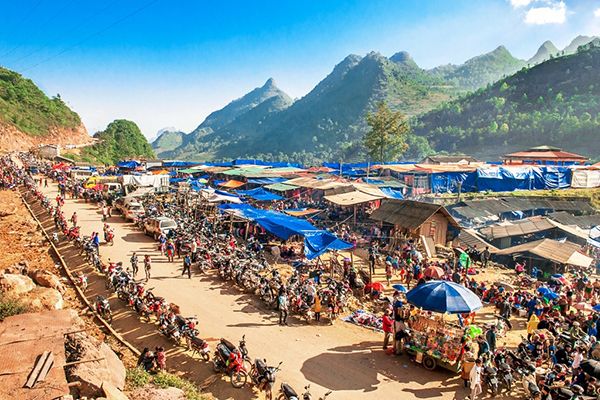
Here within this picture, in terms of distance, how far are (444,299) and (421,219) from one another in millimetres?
11925

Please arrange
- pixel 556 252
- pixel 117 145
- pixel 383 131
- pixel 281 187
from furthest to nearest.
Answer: pixel 117 145
pixel 383 131
pixel 281 187
pixel 556 252

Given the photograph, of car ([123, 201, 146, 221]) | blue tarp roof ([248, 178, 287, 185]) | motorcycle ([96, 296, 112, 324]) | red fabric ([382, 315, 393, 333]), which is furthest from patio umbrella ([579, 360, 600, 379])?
blue tarp roof ([248, 178, 287, 185])

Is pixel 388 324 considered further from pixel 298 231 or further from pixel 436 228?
pixel 436 228

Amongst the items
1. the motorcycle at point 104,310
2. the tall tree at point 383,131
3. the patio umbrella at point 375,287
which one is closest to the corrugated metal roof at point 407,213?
the patio umbrella at point 375,287

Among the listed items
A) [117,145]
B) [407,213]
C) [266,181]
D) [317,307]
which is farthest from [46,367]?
[117,145]

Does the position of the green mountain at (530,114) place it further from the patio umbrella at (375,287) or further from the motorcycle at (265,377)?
the motorcycle at (265,377)

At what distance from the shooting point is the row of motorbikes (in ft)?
29.5

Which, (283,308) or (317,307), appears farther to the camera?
(317,307)

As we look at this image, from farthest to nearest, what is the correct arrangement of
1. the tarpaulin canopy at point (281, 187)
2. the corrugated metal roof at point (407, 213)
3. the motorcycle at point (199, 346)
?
the tarpaulin canopy at point (281, 187), the corrugated metal roof at point (407, 213), the motorcycle at point (199, 346)

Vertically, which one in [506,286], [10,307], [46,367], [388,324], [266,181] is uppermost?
[266,181]

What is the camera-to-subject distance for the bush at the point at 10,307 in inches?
449

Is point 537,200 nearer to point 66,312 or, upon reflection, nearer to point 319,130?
point 66,312

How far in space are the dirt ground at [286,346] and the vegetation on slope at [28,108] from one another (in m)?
84.5

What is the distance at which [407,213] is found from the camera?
23250 mm
